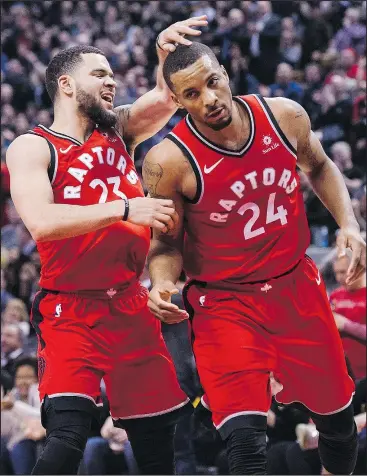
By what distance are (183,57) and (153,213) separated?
74 cm

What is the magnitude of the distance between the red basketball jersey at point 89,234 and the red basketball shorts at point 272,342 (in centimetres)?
39

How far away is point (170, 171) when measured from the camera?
425 centimetres

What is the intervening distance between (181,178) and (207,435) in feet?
8.27

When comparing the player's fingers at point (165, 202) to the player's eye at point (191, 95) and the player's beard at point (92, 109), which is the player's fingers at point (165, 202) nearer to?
the player's eye at point (191, 95)

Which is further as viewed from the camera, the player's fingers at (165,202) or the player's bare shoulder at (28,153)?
the player's bare shoulder at (28,153)

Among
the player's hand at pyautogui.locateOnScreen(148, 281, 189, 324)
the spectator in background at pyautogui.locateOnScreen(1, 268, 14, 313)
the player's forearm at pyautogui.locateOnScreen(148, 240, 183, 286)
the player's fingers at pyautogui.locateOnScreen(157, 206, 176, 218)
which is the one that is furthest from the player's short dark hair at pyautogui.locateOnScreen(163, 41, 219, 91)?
the spectator in background at pyautogui.locateOnScreen(1, 268, 14, 313)

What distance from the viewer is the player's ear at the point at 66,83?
462 centimetres

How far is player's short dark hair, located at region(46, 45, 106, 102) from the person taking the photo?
465cm

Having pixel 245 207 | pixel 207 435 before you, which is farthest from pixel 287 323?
pixel 207 435

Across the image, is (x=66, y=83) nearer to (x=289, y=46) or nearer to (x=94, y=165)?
(x=94, y=165)

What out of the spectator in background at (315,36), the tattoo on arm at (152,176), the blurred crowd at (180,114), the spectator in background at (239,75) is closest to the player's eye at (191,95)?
the tattoo on arm at (152,176)

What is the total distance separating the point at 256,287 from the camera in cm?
437

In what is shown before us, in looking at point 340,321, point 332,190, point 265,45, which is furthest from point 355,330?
point 265,45

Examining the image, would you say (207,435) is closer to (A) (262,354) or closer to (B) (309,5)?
(A) (262,354)
